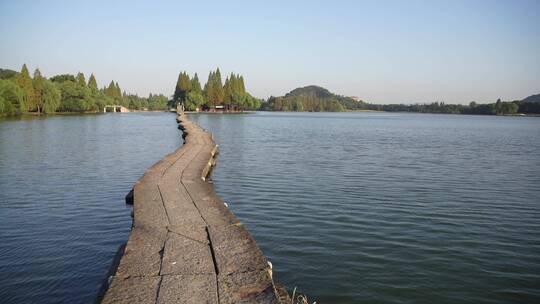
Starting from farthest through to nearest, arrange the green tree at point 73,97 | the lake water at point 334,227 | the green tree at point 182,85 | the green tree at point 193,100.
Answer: the green tree at point 182,85
the green tree at point 193,100
the green tree at point 73,97
the lake water at point 334,227

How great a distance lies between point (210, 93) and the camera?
135m

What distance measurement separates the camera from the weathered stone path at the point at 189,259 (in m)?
5.89

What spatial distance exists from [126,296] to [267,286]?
2.04 meters

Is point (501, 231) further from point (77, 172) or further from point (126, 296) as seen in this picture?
point (77, 172)

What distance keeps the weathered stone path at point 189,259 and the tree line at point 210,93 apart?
121346mm

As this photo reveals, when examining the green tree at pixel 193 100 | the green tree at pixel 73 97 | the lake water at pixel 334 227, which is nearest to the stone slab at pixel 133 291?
the lake water at pixel 334 227

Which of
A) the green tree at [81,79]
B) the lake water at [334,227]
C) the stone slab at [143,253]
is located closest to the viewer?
the stone slab at [143,253]

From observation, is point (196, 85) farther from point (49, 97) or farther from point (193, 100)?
point (49, 97)

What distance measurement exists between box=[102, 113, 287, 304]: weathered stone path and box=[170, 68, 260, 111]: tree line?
4777 inches

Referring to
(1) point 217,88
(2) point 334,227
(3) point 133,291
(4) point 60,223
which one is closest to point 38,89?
(1) point 217,88

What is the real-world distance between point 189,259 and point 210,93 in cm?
13119

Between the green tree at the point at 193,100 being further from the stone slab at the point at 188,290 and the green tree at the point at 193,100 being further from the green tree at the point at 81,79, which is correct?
the stone slab at the point at 188,290

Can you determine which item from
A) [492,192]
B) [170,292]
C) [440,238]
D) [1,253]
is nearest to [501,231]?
[440,238]

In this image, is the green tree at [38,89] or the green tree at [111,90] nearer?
the green tree at [38,89]
